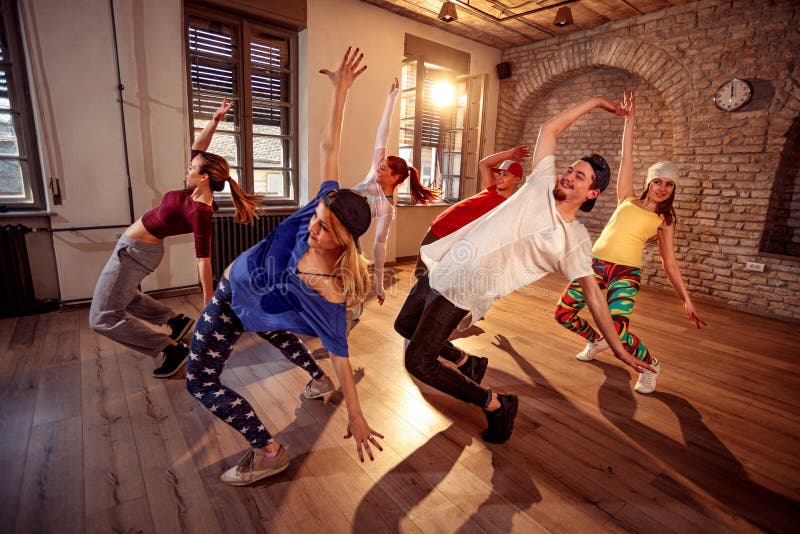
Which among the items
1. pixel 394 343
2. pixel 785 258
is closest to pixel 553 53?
pixel 785 258

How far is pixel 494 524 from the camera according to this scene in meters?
1.64

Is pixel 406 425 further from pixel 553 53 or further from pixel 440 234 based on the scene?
pixel 553 53

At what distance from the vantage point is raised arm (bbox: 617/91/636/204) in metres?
2.48

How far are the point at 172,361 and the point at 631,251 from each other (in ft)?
10.1

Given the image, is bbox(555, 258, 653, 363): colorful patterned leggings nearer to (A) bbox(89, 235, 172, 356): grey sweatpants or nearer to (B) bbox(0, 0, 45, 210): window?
(A) bbox(89, 235, 172, 356): grey sweatpants

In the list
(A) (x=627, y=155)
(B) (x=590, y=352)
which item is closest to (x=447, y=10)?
(A) (x=627, y=155)

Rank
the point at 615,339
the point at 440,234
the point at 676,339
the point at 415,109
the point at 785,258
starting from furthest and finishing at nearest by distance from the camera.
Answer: the point at 415,109 < the point at 785,258 < the point at 676,339 < the point at 440,234 < the point at 615,339

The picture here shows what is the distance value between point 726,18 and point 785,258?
9.06 feet

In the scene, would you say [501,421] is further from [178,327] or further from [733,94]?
[733,94]

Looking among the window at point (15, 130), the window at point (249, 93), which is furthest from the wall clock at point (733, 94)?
the window at point (15, 130)

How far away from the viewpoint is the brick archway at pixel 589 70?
200 inches

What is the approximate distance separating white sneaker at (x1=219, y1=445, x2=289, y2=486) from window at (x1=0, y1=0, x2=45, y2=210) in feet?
11.3

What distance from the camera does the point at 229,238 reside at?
4.51 m

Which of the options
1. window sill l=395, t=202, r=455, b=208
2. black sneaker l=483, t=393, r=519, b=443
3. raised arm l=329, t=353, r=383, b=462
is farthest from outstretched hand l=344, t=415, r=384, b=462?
window sill l=395, t=202, r=455, b=208
